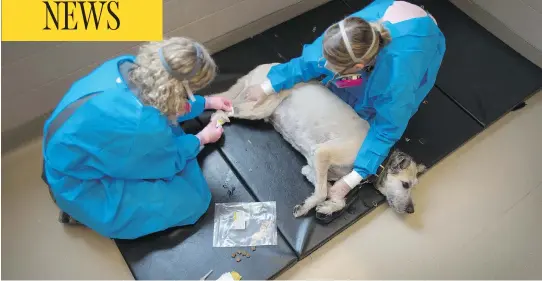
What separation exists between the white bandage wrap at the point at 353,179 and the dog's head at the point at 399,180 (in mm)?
126

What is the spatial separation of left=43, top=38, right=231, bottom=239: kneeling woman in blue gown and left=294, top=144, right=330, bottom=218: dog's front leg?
1.53 feet

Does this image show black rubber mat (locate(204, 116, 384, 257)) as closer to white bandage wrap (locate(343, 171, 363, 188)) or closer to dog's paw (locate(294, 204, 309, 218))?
dog's paw (locate(294, 204, 309, 218))

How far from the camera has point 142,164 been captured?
1662mm

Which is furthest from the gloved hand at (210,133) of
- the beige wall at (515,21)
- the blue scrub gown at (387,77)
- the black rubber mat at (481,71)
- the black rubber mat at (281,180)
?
the beige wall at (515,21)

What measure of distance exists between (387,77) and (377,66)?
6 cm

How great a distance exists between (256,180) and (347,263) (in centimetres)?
53

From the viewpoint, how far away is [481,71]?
2414mm

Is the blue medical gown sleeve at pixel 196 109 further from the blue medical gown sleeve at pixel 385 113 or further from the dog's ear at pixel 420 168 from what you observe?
the dog's ear at pixel 420 168

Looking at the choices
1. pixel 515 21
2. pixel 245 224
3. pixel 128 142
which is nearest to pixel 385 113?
pixel 245 224

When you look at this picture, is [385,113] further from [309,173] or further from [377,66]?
[309,173]

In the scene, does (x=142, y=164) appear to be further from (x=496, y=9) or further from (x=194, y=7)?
(x=496, y=9)

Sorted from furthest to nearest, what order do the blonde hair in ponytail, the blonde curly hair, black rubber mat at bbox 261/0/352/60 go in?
1. black rubber mat at bbox 261/0/352/60
2. the blonde hair in ponytail
3. the blonde curly hair

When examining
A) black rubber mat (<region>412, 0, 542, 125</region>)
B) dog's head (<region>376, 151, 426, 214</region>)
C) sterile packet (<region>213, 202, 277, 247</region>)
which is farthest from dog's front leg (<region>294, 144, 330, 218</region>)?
black rubber mat (<region>412, 0, 542, 125</region>)

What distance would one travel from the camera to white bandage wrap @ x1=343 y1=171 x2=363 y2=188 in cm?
193
